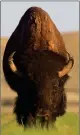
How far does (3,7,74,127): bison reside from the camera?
42.2 feet

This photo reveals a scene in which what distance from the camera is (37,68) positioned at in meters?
13.1

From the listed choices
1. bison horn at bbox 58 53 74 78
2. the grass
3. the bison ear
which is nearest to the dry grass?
the bison ear

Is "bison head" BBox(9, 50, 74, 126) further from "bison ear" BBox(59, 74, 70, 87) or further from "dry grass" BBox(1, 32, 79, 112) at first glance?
"dry grass" BBox(1, 32, 79, 112)

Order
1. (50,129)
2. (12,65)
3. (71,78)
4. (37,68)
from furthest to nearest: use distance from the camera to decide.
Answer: (71,78) → (12,65) → (50,129) → (37,68)

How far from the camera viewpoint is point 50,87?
12.9 meters

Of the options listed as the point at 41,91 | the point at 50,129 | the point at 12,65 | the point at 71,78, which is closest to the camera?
the point at 41,91

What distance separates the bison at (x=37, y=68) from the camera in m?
12.9

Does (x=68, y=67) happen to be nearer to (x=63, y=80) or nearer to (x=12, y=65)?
(x=63, y=80)

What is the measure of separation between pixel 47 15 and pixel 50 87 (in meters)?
2.58

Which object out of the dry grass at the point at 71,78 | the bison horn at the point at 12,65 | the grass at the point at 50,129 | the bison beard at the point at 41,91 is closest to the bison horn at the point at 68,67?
the bison beard at the point at 41,91

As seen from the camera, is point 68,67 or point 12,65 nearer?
point 12,65

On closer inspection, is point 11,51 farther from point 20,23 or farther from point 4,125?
point 4,125

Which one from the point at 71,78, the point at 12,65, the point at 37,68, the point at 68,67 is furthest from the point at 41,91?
the point at 71,78

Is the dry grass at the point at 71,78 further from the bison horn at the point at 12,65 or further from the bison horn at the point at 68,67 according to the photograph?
the bison horn at the point at 12,65
